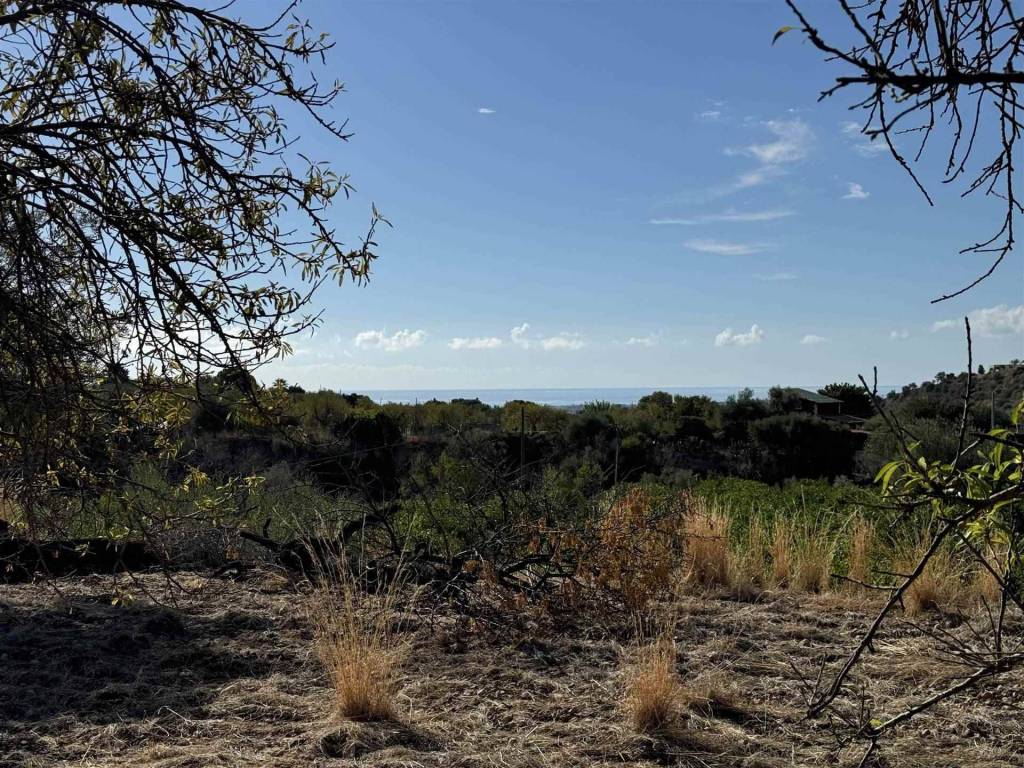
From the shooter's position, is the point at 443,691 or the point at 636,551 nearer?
the point at 443,691

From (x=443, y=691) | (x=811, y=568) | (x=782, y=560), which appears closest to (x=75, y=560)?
(x=443, y=691)

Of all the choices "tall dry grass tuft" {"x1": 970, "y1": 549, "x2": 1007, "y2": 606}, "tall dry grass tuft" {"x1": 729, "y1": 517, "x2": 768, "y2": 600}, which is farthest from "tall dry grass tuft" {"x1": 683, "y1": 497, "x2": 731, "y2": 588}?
"tall dry grass tuft" {"x1": 970, "y1": 549, "x2": 1007, "y2": 606}

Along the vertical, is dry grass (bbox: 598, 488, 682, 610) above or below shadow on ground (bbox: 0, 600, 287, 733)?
above

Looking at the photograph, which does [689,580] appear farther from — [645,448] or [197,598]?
[645,448]

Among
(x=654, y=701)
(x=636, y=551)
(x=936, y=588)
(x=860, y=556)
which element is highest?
(x=636, y=551)

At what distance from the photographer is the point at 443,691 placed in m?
4.26

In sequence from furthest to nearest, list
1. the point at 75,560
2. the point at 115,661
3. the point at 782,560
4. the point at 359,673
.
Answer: the point at 75,560, the point at 782,560, the point at 115,661, the point at 359,673

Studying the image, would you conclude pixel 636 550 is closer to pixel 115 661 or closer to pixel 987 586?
pixel 987 586

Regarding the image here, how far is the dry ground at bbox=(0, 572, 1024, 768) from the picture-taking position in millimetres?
3576

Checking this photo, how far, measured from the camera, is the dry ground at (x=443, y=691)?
358 centimetres

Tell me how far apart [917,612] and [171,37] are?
17.2 ft

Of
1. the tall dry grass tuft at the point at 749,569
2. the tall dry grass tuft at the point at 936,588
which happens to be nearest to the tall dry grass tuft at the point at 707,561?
the tall dry grass tuft at the point at 749,569

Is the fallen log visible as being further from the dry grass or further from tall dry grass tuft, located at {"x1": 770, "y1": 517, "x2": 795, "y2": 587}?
tall dry grass tuft, located at {"x1": 770, "y1": 517, "x2": 795, "y2": 587}

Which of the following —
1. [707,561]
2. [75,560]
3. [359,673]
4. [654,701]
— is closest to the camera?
[654,701]
